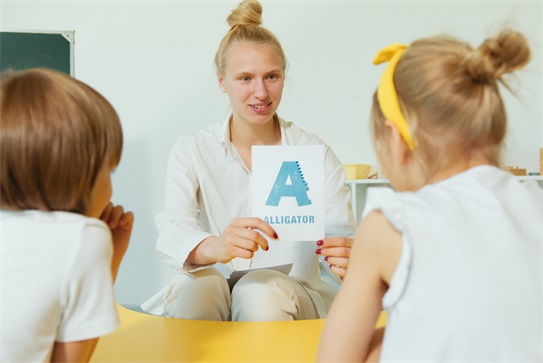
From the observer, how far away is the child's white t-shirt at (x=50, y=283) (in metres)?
0.71

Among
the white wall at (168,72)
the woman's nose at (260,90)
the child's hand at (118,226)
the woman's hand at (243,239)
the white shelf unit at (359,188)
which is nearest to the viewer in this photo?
the child's hand at (118,226)

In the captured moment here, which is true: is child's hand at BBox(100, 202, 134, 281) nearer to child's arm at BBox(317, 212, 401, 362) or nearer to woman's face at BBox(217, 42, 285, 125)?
child's arm at BBox(317, 212, 401, 362)

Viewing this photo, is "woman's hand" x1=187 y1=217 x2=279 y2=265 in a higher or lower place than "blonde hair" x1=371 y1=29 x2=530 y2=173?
lower

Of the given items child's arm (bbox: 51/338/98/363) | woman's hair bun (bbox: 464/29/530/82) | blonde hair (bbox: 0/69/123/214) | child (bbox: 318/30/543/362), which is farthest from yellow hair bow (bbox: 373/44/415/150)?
child's arm (bbox: 51/338/98/363)

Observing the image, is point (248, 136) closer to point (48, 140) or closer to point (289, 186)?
point (289, 186)

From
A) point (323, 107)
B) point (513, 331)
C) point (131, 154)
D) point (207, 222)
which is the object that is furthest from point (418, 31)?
point (513, 331)

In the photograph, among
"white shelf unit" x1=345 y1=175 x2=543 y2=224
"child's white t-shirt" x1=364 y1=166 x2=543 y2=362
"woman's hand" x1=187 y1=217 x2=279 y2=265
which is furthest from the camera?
"white shelf unit" x1=345 y1=175 x2=543 y2=224

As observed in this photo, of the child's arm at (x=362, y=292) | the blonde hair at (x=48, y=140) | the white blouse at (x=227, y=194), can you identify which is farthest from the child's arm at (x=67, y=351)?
the white blouse at (x=227, y=194)

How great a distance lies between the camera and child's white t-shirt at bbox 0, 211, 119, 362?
0.71 metres

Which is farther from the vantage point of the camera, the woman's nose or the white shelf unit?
the white shelf unit

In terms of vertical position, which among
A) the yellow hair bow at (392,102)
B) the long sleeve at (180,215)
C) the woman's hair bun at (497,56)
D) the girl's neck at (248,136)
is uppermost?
the woman's hair bun at (497,56)

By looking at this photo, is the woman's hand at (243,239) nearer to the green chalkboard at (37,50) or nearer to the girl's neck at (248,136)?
the girl's neck at (248,136)

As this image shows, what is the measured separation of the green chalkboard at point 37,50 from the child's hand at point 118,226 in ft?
8.05

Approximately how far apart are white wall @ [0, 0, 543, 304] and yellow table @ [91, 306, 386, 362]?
86.5 inches
